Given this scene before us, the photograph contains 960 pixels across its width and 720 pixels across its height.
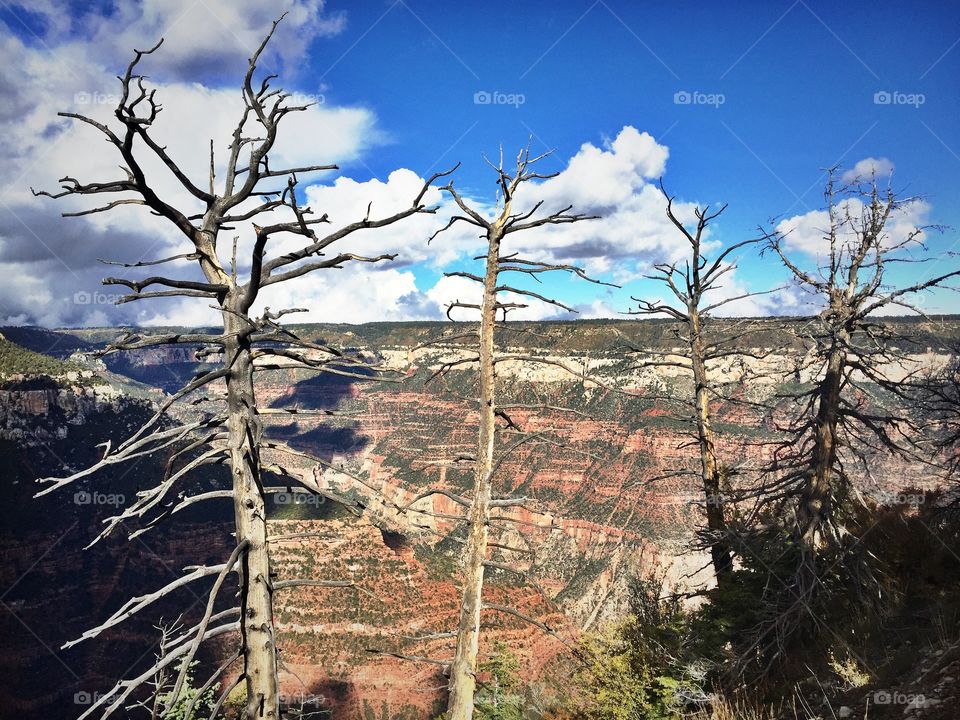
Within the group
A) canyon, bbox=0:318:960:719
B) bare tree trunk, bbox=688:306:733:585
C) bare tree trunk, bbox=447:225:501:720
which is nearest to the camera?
bare tree trunk, bbox=447:225:501:720

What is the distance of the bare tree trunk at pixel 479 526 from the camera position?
26.7ft

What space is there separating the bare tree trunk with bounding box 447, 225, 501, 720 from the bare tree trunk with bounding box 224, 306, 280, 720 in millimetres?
3557

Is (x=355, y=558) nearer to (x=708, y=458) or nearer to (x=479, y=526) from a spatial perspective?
(x=708, y=458)

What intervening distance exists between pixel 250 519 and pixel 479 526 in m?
4.05

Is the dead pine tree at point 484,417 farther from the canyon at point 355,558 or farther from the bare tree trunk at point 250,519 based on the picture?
the canyon at point 355,558

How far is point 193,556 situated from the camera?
1758 inches

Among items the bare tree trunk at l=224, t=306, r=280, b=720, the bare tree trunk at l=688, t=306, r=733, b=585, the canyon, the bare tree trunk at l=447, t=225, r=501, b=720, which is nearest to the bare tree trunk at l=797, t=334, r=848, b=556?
the bare tree trunk at l=688, t=306, r=733, b=585

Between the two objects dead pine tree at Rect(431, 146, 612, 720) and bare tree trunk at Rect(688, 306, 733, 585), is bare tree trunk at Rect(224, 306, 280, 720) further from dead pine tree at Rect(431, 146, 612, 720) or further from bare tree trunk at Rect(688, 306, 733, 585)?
bare tree trunk at Rect(688, 306, 733, 585)

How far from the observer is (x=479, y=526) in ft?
27.6

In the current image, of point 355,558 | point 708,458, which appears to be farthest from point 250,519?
point 355,558

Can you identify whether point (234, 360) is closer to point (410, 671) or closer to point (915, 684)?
point (915, 684)

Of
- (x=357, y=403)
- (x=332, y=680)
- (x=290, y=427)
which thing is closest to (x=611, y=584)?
(x=332, y=680)

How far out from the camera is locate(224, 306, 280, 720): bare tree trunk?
4.99m

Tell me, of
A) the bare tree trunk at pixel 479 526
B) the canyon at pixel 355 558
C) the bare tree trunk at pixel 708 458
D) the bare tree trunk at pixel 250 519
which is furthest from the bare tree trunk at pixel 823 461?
the canyon at pixel 355 558
